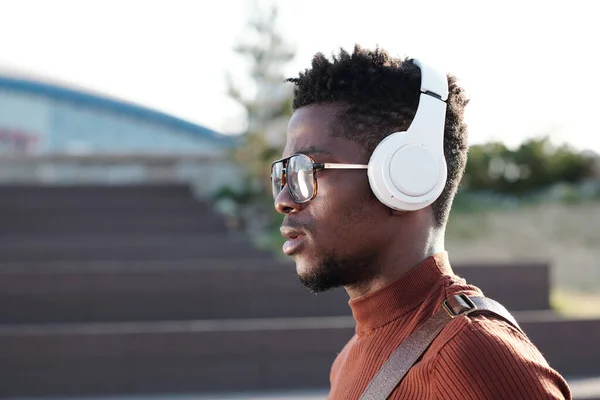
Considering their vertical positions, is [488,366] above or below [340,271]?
below

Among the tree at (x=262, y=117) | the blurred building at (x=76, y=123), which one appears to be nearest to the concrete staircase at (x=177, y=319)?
the tree at (x=262, y=117)

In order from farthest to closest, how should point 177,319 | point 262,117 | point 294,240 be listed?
point 262,117 < point 177,319 < point 294,240

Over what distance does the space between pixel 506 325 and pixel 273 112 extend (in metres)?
17.0

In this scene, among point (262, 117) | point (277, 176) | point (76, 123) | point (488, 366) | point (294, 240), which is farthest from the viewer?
point (76, 123)

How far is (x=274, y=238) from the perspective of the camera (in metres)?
14.7

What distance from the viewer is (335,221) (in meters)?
1.66

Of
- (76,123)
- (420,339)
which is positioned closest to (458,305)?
(420,339)

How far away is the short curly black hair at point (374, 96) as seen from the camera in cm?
167

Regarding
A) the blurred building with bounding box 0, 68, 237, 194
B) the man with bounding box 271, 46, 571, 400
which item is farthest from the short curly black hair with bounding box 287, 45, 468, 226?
the blurred building with bounding box 0, 68, 237, 194

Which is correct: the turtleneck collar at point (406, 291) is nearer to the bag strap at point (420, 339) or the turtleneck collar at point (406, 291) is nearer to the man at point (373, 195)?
the man at point (373, 195)

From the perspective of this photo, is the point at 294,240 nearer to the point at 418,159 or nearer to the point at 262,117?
the point at 418,159

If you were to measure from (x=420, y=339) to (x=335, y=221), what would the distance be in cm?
34

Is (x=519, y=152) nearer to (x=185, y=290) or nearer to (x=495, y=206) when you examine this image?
(x=495, y=206)

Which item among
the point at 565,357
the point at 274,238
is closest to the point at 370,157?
the point at 565,357
